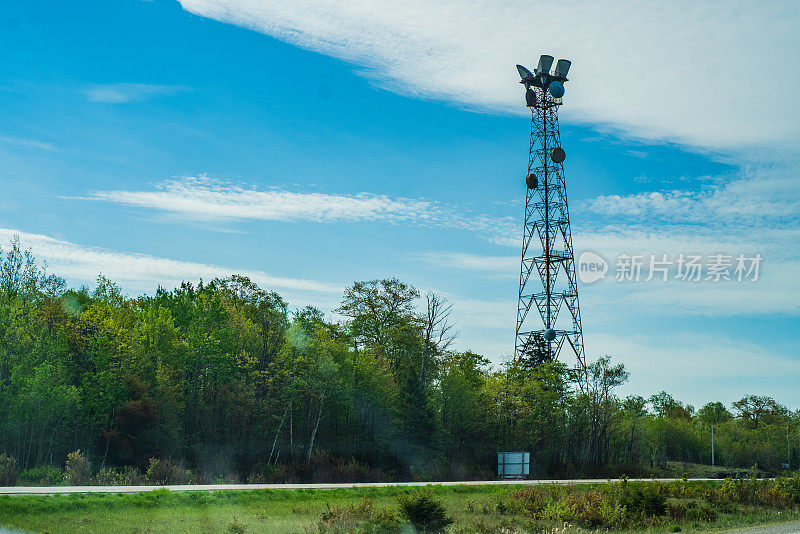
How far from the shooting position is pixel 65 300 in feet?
173

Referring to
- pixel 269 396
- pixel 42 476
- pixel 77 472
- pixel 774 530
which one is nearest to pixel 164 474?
pixel 77 472

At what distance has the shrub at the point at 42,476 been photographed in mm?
31737

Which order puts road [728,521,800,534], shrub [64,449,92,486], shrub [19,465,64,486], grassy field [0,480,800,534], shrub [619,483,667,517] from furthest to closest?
shrub [19,465,64,486] → shrub [64,449,92,486] → shrub [619,483,667,517] → road [728,521,800,534] → grassy field [0,480,800,534]

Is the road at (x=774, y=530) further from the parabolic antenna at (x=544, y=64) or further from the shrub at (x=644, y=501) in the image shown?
the parabolic antenna at (x=544, y=64)

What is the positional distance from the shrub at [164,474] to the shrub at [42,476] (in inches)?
151

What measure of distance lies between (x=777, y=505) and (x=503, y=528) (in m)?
18.2

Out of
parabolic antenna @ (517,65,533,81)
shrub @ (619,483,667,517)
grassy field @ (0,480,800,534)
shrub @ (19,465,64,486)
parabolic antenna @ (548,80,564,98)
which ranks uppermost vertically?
parabolic antenna @ (517,65,533,81)

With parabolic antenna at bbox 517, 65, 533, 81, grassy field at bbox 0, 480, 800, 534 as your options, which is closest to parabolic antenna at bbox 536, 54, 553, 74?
parabolic antenna at bbox 517, 65, 533, 81

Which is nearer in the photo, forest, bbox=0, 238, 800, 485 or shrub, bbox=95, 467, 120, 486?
shrub, bbox=95, 467, 120, 486

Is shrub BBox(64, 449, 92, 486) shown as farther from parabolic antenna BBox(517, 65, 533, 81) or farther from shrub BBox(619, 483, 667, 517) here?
parabolic antenna BBox(517, 65, 533, 81)

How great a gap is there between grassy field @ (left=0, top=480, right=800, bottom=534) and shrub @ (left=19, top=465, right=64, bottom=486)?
11241 millimetres

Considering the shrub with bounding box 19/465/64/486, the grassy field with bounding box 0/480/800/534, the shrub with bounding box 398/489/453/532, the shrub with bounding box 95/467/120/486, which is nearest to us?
the grassy field with bounding box 0/480/800/534

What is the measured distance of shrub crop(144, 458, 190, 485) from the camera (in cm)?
3419

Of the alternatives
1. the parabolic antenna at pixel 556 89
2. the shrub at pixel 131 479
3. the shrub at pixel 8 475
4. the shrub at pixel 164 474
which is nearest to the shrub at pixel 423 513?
the shrub at pixel 131 479
